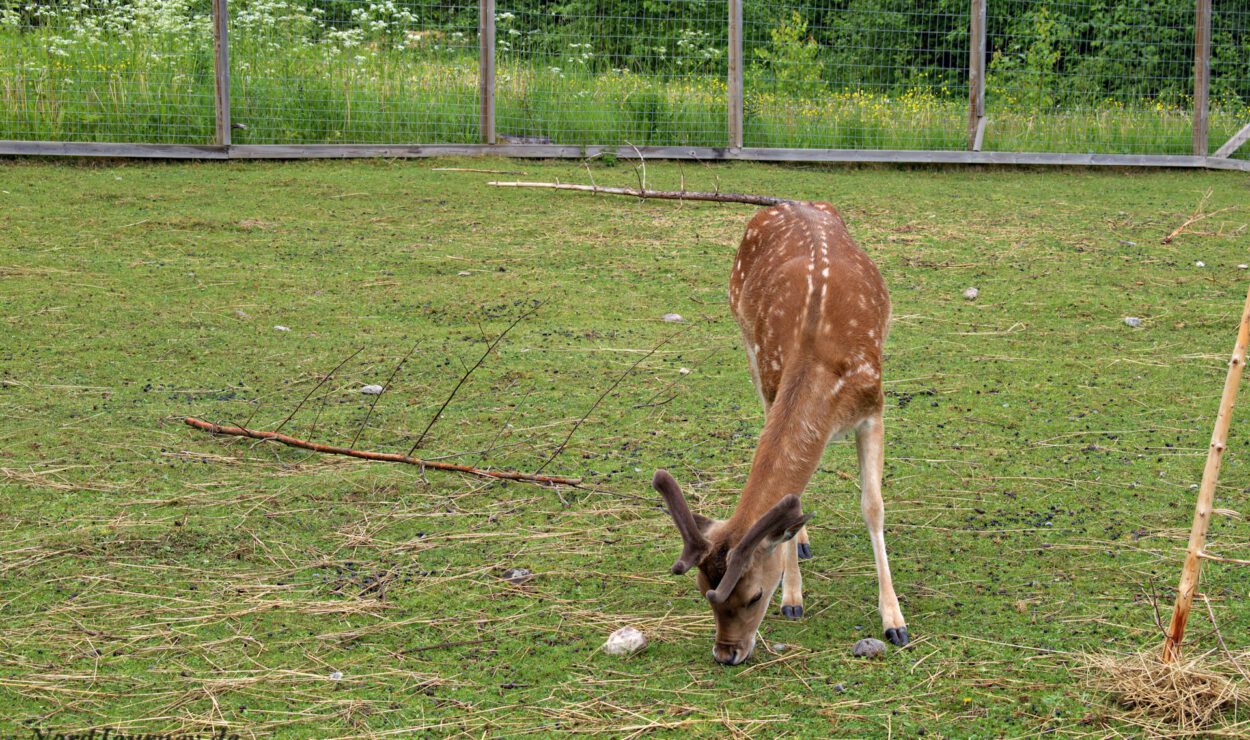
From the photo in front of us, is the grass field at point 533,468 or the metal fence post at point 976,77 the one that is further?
the metal fence post at point 976,77

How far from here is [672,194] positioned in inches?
448

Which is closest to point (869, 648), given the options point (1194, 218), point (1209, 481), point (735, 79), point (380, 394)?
point (1209, 481)

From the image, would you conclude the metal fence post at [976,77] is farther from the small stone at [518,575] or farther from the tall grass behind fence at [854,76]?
the small stone at [518,575]

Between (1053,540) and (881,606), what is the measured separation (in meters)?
1.03

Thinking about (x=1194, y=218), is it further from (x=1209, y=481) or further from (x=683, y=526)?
(x=683, y=526)

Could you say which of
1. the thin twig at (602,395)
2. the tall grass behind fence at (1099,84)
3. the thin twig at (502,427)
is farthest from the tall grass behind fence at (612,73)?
the thin twig at (502,427)

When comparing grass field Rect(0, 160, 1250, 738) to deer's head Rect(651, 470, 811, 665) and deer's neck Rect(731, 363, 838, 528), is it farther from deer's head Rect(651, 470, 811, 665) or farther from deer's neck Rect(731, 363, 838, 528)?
deer's neck Rect(731, 363, 838, 528)

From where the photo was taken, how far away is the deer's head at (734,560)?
3.87 metres

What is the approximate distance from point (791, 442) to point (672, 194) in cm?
729

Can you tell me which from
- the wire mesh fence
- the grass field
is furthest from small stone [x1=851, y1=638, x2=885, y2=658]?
the wire mesh fence

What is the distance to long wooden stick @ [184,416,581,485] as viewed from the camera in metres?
5.62

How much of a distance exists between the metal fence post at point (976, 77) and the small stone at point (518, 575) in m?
10.7

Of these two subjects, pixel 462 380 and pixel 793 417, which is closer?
pixel 793 417

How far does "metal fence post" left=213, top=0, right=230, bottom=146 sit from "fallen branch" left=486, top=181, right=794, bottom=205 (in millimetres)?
2674
